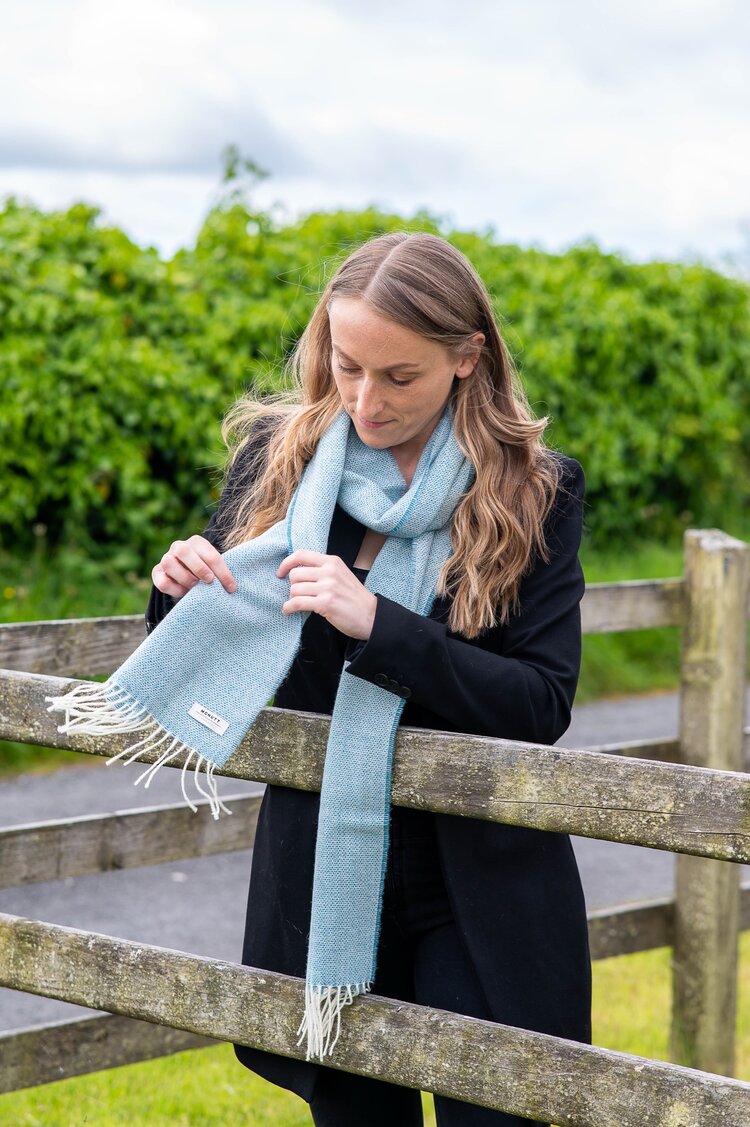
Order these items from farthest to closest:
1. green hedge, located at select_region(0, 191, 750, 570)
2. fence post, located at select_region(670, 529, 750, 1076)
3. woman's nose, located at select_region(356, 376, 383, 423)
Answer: green hedge, located at select_region(0, 191, 750, 570)
fence post, located at select_region(670, 529, 750, 1076)
woman's nose, located at select_region(356, 376, 383, 423)

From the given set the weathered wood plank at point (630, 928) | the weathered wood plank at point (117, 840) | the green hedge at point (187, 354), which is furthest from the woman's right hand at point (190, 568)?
the green hedge at point (187, 354)

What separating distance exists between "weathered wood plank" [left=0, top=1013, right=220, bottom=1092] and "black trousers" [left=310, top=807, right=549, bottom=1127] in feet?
2.54

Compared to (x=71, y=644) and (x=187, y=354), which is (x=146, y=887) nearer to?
(x=71, y=644)

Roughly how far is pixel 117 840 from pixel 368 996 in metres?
1.25

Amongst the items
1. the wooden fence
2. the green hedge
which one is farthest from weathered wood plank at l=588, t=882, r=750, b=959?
the green hedge

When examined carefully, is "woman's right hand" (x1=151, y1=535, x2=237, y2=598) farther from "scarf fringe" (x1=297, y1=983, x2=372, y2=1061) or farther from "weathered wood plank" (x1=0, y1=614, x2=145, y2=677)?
"weathered wood plank" (x1=0, y1=614, x2=145, y2=677)

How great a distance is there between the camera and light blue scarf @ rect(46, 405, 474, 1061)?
1.91m

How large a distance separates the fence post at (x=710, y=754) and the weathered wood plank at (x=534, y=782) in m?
1.88

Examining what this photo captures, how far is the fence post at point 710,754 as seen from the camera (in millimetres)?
3600

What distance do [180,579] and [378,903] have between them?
23.4 inches

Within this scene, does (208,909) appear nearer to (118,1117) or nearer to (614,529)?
(118,1117)

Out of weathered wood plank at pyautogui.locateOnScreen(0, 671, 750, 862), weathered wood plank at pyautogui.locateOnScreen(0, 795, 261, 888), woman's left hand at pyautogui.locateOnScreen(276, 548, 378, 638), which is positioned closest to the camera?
weathered wood plank at pyautogui.locateOnScreen(0, 671, 750, 862)

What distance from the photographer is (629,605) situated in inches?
146

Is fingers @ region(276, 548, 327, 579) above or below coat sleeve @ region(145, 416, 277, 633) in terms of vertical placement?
below
